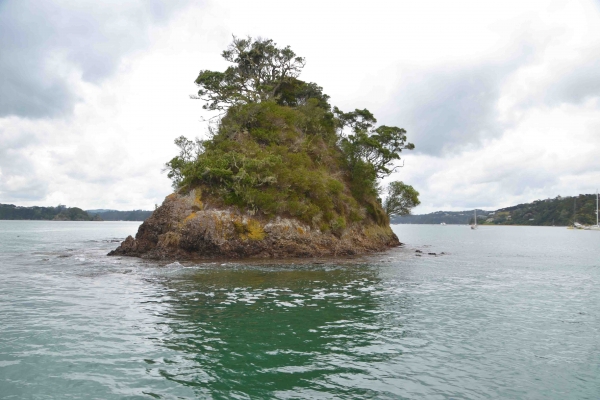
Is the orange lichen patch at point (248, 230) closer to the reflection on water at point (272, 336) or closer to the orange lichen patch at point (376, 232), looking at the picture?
the reflection on water at point (272, 336)

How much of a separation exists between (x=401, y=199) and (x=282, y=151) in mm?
28429

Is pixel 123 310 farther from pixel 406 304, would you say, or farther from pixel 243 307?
pixel 406 304

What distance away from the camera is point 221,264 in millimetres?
29422

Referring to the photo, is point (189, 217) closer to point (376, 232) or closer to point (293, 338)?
point (293, 338)

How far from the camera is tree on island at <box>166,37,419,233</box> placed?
37000 millimetres

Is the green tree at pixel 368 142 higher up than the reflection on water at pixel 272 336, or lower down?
higher up

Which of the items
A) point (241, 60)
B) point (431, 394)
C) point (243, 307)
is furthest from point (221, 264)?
point (241, 60)

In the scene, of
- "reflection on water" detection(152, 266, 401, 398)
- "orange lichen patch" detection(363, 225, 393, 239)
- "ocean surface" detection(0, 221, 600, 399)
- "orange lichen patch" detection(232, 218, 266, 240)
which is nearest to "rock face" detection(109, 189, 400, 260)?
"orange lichen patch" detection(232, 218, 266, 240)

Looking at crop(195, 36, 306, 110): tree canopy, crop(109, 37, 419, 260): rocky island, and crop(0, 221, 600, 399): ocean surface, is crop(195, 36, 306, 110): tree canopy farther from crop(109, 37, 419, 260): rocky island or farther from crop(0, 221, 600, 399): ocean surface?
crop(0, 221, 600, 399): ocean surface

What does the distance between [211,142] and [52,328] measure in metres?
30.6

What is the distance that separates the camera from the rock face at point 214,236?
33156mm

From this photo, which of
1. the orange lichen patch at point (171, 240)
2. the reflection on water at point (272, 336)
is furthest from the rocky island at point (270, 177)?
the reflection on water at point (272, 336)

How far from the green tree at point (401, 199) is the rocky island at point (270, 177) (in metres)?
7.02

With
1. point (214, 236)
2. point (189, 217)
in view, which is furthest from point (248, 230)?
point (189, 217)
